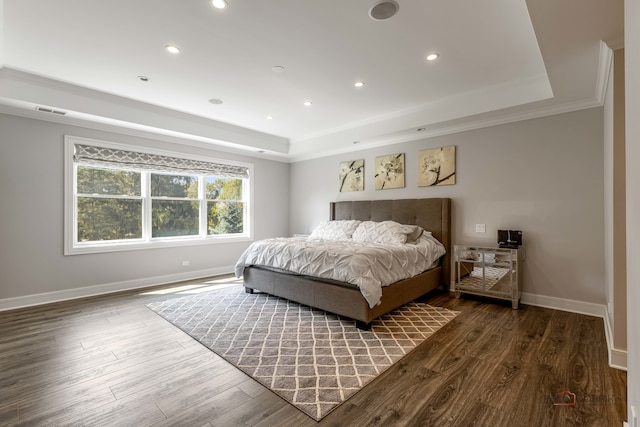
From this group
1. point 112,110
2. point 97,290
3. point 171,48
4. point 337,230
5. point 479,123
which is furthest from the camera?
point 337,230

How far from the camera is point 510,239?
363 centimetres

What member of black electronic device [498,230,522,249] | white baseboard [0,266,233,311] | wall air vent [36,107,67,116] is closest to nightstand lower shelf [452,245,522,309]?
black electronic device [498,230,522,249]

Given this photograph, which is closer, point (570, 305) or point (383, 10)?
point (383, 10)

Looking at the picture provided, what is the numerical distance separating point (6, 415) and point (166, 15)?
2.86 meters

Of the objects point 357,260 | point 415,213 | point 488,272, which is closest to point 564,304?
point 488,272

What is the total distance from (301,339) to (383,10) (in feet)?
9.34

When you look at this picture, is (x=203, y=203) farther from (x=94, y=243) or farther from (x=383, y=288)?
(x=383, y=288)

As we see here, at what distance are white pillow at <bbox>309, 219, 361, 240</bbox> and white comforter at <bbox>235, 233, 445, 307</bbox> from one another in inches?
45.5

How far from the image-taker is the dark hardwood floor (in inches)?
65.7

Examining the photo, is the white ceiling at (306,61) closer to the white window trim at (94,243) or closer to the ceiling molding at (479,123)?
the ceiling molding at (479,123)

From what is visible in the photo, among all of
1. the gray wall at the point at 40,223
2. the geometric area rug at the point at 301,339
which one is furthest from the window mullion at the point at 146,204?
the geometric area rug at the point at 301,339


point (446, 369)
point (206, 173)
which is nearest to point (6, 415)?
point (446, 369)

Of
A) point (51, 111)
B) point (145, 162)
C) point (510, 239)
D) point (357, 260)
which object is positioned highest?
point (51, 111)

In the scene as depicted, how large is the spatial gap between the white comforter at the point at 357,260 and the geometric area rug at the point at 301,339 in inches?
16.7
